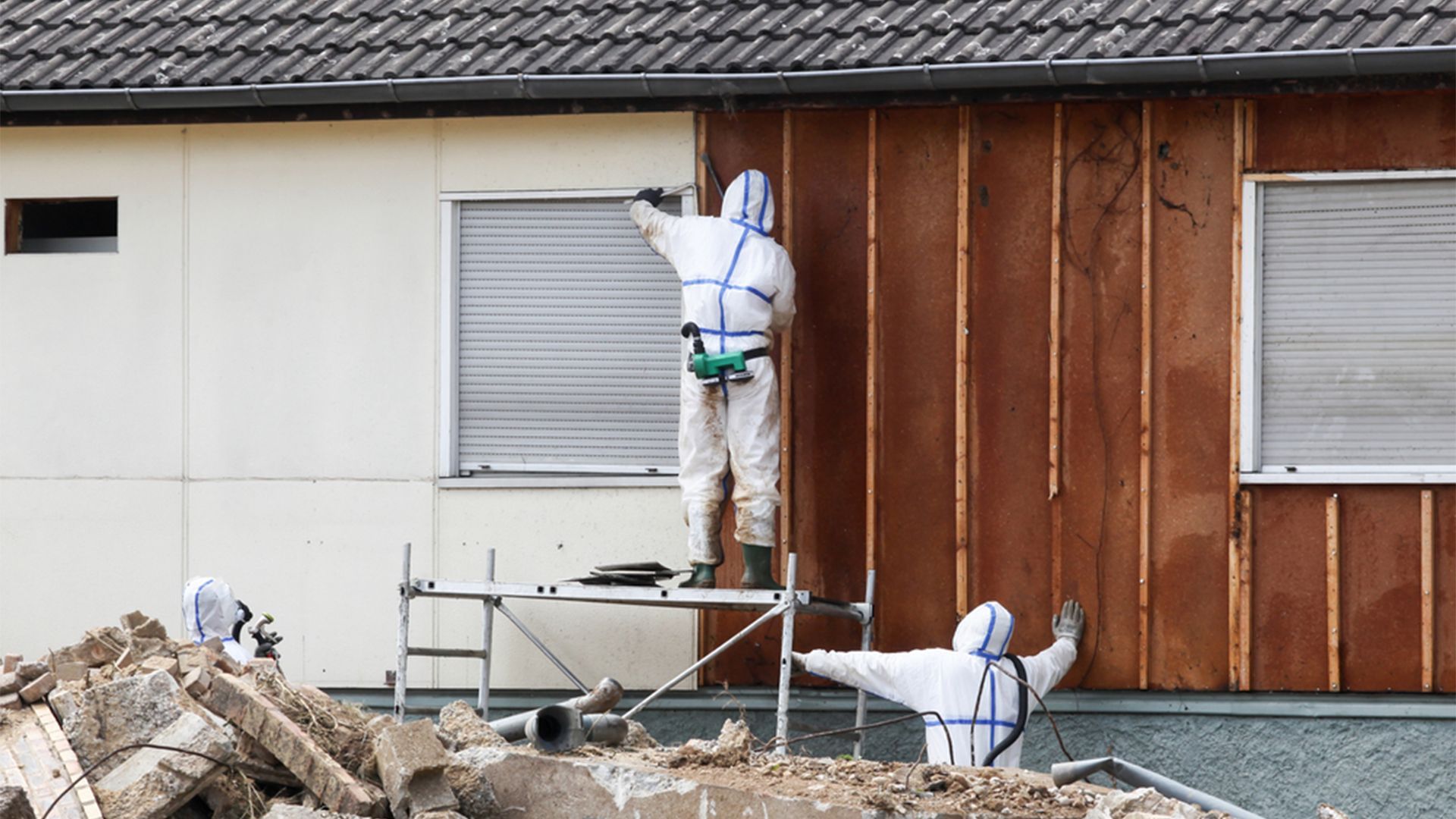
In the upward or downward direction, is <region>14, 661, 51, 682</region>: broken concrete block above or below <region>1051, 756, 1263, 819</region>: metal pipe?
above

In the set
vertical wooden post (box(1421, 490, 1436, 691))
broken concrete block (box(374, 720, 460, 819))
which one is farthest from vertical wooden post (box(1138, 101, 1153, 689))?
broken concrete block (box(374, 720, 460, 819))

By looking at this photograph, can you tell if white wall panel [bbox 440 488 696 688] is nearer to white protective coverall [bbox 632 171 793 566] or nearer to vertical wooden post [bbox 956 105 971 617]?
white protective coverall [bbox 632 171 793 566]

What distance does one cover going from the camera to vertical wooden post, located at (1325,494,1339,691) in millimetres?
9789

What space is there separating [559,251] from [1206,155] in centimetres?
Answer: 331

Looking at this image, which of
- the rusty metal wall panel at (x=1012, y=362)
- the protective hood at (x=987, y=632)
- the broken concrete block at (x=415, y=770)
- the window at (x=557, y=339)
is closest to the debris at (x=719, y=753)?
the broken concrete block at (x=415, y=770)

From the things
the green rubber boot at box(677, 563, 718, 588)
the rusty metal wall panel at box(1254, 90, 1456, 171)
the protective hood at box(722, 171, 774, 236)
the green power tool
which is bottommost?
the green rubber boot at box(677, 563, 718, 588)

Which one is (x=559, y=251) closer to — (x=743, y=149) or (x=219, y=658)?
(x=743, y=149)

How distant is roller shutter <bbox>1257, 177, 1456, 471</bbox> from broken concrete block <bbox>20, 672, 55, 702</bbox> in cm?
561

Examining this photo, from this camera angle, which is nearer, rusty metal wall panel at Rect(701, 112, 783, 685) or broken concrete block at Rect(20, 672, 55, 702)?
broken concrete block at Rect(20, 672, 55, 702)

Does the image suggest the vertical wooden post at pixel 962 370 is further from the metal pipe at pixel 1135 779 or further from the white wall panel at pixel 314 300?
the white wall panel at pixel 314 300

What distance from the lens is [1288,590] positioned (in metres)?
9.88

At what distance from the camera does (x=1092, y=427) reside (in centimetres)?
1014

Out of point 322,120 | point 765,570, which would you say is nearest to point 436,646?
point 765,570

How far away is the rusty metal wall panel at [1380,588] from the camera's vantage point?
32.0ft
